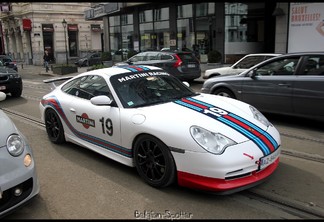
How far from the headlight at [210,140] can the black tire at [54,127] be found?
2.91 m

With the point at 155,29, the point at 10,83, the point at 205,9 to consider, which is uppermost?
the point at 205,9

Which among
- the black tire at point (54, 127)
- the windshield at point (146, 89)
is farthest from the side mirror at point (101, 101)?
the black tire at point (54, 127)

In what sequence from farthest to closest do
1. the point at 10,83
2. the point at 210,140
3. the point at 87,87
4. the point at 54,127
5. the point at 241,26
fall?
the point at 241,26 < the point at 10,83 < the point at 54,127 < the point at 87,87 < the point at 210,140

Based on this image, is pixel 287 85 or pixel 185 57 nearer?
pixel 287 85

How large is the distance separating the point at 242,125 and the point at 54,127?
11.3ft

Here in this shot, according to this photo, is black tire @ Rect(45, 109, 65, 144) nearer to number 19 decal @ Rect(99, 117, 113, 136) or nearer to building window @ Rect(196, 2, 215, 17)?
number 19 decal @ Rect(99, 117, 113, 136)

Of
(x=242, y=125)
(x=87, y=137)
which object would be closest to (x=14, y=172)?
(x=87, y=137)

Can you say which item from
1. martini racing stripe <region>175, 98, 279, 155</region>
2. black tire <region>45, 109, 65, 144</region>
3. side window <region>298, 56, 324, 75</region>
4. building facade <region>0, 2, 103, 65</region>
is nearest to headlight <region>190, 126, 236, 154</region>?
martini racing stripe <region>175, 98, 279, 155</region>

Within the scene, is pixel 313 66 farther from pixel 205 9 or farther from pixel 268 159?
pixel 205 9

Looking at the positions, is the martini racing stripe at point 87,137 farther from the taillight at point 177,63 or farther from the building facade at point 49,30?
the building facade at point 49,30

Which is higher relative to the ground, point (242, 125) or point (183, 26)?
point (183, 26)

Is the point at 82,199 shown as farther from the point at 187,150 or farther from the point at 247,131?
the point at 247,131

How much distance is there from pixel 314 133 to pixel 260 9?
16499mm

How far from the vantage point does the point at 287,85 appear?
22.8 ft
